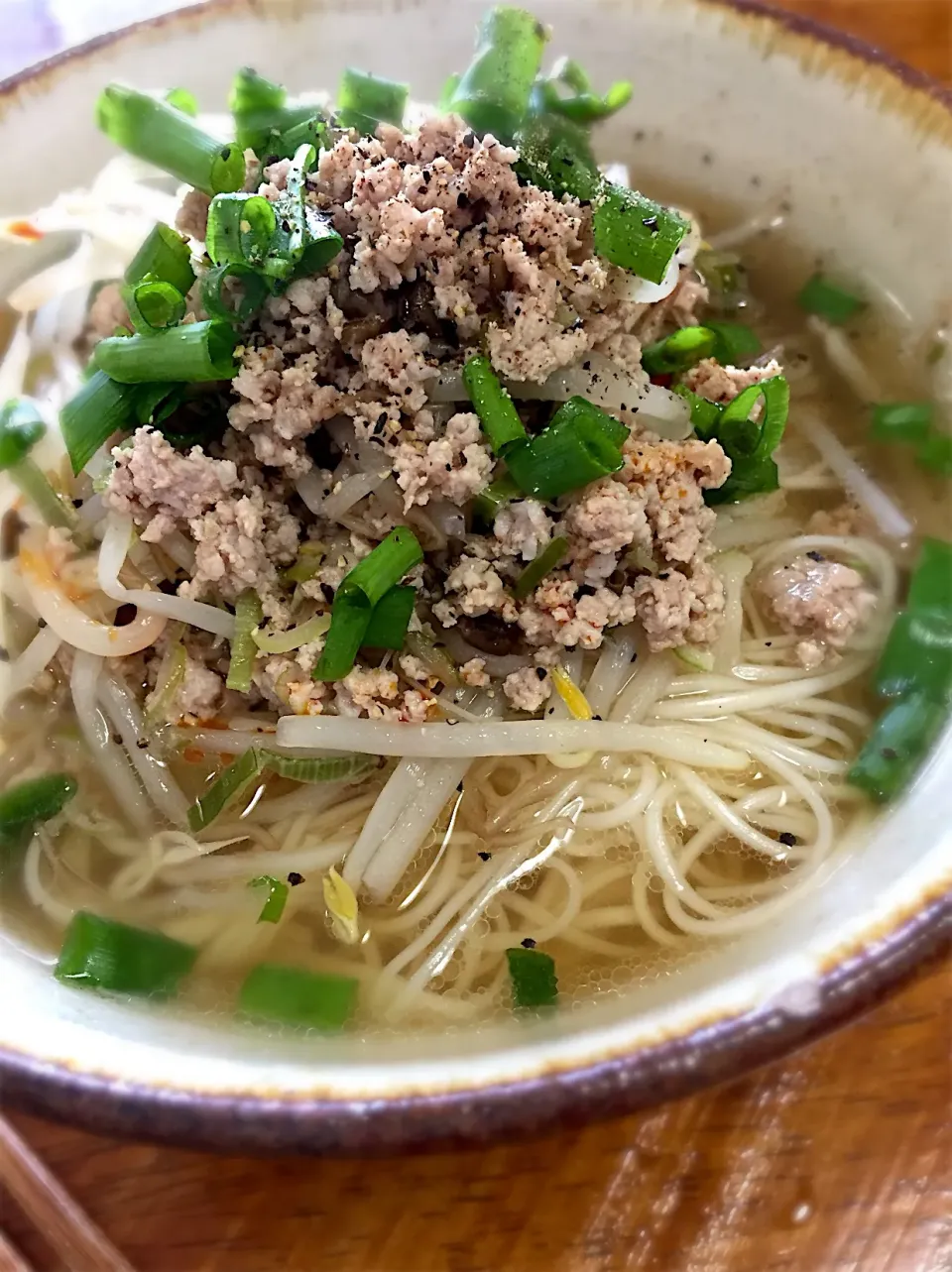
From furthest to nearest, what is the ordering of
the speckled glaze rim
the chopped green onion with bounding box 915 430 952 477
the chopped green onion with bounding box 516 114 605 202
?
1. the chopped green onion with bounding box 915 430 952 477
2. the chopped green onion with bounding box 516 114 605 202
3. the speckled glaze rim

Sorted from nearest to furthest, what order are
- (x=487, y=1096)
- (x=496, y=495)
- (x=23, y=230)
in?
(x=487, y=1096), (x=496, y=495), (x=23, y=230)

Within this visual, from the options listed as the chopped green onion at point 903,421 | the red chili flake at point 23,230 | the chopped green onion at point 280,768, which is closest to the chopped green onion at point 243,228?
the chopped green onion at point 280,768

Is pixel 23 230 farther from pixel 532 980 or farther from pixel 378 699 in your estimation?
pixel 532 980

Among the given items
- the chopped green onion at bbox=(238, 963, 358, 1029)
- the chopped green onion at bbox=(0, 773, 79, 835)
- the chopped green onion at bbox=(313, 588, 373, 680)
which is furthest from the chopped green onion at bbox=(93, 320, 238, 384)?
the chopped green onion at bbox=(238, 963, 358, 1029)

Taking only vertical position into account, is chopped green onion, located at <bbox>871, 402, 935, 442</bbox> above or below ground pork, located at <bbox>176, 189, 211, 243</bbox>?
above

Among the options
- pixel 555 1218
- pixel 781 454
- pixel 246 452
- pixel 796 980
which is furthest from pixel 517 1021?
pixel 781 454

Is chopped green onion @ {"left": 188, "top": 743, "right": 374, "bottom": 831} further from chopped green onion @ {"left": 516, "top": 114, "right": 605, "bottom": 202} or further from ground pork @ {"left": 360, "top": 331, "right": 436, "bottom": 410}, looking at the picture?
chopped green onion @ {"left": 516, "top": 114, "right": 605, "bottom": 202}

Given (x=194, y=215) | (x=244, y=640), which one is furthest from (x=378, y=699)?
(x=194, y=215)
